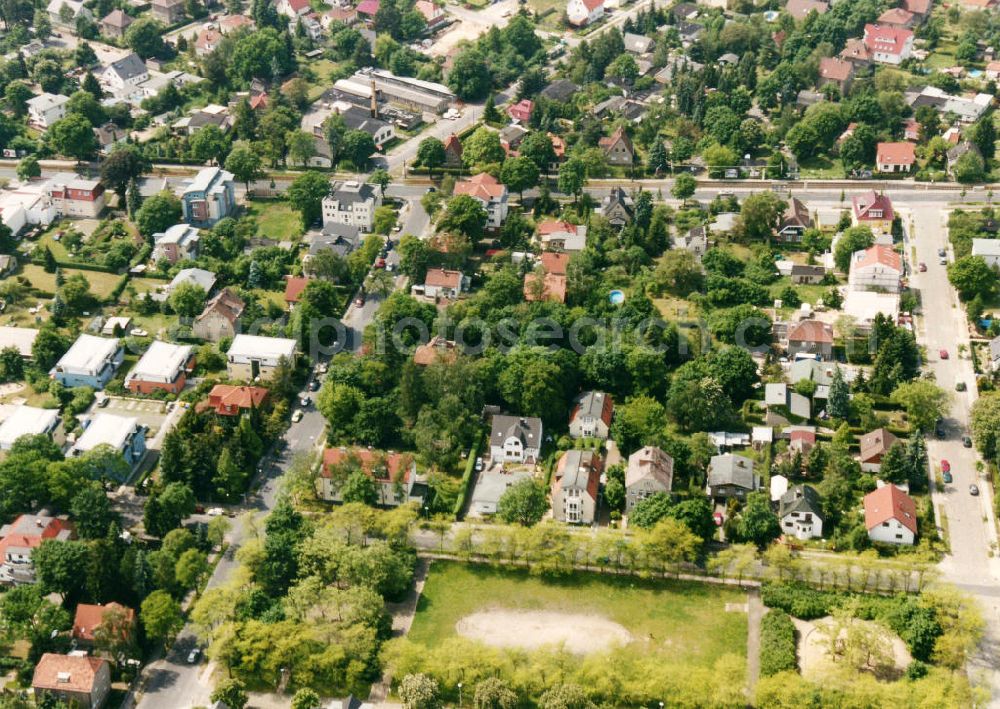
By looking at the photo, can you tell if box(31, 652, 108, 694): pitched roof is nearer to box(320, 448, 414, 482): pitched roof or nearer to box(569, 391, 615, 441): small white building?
box(320, 448, 414, 482): pitched roof

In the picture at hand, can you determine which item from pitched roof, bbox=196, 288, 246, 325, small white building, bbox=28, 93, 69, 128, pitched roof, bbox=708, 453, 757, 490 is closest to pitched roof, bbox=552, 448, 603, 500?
pitched roof, bbox=708, 453, 757, 490

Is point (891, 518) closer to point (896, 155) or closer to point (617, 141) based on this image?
point (896, 155)

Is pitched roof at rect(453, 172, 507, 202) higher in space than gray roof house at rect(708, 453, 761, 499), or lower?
higher

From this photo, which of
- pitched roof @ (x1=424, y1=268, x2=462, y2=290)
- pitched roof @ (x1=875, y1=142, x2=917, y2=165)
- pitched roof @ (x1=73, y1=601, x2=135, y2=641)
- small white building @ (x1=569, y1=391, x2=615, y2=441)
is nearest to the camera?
pitched roof @ (x1=73, y1=601, x2=135, y2=641)

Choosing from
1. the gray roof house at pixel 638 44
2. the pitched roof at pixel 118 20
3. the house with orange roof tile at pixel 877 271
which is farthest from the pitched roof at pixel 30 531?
the gray roof house at pixel 638 44

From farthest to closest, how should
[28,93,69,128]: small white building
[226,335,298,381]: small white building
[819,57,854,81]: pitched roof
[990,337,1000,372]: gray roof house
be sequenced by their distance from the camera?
[819,57,854,81]: pitched roof < [28,93,69,128]: small white building < [226,335,298,381]: small white building < [990,337,1000,372]: gray roof house

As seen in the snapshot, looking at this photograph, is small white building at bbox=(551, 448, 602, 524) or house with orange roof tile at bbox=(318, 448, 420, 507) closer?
small white building at bbox=(551, 448, 602, 524)

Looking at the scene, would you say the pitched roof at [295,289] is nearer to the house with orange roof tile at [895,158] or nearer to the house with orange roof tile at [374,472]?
the house with orange roof tile at [374,472]

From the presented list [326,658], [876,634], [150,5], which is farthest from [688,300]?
[150,5]
